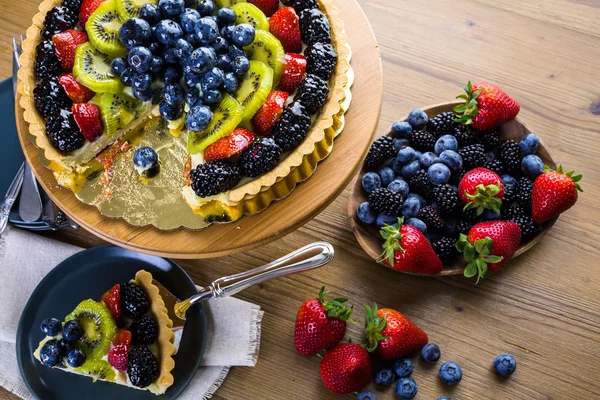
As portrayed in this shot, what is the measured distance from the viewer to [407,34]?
238cm

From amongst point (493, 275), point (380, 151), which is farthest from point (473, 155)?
point (493, 275)

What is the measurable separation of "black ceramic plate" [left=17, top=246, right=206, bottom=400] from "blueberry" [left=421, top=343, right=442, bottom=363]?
69 cm

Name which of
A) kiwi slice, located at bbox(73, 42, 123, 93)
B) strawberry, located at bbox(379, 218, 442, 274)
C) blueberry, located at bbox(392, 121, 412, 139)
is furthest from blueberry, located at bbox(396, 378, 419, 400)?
kiwi slice, located at bbox(73, 42, 123, 93)

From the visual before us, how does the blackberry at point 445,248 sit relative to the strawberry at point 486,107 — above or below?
below

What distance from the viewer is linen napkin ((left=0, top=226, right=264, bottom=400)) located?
6.55 ft

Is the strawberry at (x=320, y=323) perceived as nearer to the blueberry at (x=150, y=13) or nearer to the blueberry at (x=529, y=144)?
the blueberry at (x=529, y=144)

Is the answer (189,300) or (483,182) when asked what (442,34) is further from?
(189,300)

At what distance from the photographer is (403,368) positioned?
1.92 m

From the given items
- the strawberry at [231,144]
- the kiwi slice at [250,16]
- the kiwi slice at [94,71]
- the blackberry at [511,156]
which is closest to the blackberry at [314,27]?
the kiwi slice at [250,16]

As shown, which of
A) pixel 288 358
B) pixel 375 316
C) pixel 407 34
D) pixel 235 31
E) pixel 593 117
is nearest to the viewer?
pixel 235 31

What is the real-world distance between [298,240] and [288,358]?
39cm

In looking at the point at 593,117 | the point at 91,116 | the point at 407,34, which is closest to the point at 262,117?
the point at 91,116

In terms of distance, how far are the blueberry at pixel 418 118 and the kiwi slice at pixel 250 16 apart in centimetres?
60

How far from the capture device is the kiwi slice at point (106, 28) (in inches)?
69.7
